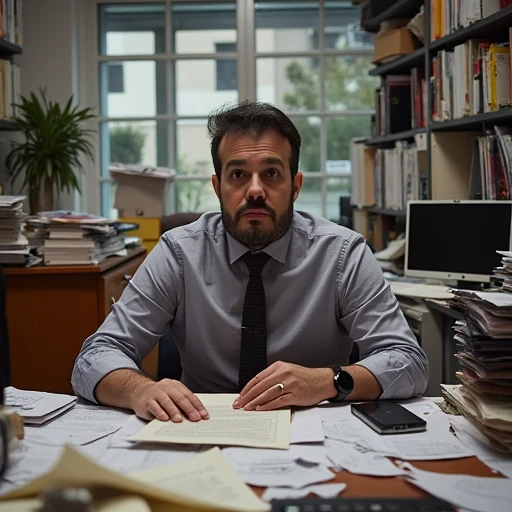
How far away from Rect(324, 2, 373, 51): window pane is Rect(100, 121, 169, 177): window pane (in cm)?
128

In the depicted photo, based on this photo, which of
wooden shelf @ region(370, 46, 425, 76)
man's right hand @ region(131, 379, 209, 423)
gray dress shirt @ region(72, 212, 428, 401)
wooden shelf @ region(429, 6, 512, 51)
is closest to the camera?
man's right hand @ region(131, 379, 209, 423)

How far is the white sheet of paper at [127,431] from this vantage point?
122 centimetres

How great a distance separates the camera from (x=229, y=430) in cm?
127

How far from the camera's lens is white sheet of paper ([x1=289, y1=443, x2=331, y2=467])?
114 cm

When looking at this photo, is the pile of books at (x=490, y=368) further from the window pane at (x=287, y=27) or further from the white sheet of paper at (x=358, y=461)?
the window pane at (x=287, y=27)

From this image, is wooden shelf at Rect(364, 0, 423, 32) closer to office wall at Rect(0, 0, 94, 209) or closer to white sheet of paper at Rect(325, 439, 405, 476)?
office wall at Rect(0, 0, 94, 209)

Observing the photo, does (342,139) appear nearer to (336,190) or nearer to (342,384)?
(336,190)

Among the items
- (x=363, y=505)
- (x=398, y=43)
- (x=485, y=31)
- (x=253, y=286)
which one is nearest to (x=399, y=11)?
(x=398, y=43)

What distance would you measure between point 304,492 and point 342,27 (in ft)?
14.6

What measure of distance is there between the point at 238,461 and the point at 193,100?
13.6 feet

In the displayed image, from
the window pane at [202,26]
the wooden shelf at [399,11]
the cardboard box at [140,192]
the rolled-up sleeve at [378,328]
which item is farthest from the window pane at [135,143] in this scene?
the rolled-up sleeve at [378,328]

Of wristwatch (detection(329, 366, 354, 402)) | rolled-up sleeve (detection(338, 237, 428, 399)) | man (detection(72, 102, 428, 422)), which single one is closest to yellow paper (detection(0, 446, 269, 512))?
wristwatch (detection(329, 366, 354, 402))

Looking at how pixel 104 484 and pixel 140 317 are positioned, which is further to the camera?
pixel 140 317

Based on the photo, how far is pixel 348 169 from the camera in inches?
199
